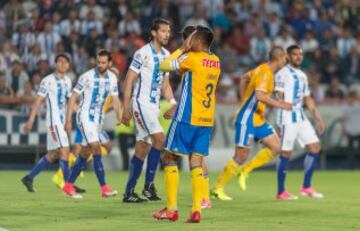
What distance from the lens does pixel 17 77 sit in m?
23.8

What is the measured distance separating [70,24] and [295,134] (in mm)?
9860

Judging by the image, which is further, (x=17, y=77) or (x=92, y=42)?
(x=92, y=42)

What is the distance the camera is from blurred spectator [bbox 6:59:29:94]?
77.7 feet

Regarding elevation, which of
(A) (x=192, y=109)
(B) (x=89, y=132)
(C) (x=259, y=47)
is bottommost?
(B) (x=89, y=132)

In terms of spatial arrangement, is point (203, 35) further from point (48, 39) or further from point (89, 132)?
point (48, 39)

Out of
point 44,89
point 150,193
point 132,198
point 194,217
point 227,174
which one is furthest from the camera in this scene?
point 44,89

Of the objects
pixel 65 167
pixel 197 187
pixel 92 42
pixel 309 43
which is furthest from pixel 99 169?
pixel 309 43

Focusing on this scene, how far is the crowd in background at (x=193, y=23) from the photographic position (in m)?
24.6

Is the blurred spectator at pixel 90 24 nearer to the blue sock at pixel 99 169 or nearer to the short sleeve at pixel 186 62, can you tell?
the blue sock at pixel 99 169

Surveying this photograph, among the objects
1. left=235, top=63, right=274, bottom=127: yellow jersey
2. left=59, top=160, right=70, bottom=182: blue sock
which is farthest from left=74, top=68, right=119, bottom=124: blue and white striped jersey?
left=235, top=63, right=274, bottom=127: yellow jersey

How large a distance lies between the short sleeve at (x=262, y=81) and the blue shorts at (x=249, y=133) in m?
0.58

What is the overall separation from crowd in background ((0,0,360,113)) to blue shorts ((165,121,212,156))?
36.5 ft

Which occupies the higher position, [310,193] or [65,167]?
[65,167]

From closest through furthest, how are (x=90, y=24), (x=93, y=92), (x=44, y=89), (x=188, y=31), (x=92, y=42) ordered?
1. (x=188, y=31)
2. (x=93, y=92)
3. (x=44, y=89)
4. (x=92, y=42)
5. (x=90, y=24)
